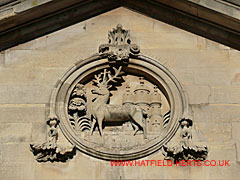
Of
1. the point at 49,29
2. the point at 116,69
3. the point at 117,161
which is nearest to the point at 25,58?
the point at 49,29

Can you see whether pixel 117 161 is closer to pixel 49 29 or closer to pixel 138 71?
pixel 138 71

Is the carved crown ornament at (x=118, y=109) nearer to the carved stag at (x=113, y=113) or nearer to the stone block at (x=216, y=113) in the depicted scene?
the carved stag at (x=113, y=113)

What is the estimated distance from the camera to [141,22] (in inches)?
426

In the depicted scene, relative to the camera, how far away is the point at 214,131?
9.77 metres

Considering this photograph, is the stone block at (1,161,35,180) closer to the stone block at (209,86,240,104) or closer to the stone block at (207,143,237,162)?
the stone block at (207,143,237,162)

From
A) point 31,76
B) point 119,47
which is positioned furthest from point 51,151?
point 119,47

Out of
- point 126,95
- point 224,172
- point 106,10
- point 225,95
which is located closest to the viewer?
point 224,172

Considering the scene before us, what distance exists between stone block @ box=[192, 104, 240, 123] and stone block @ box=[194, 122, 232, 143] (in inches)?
2.7

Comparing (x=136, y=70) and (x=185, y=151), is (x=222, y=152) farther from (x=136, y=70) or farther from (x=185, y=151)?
(x=136, y=70)

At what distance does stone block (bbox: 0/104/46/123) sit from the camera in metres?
9.91

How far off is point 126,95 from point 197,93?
1.12 meters

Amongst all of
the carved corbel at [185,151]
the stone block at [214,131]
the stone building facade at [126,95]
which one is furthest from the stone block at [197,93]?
the carved corbel at [185,151]

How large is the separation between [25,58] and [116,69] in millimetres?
1458

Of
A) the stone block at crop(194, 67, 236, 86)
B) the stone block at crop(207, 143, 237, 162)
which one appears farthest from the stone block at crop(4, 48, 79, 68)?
the stone block at crop(207, 143, 237, 162)
